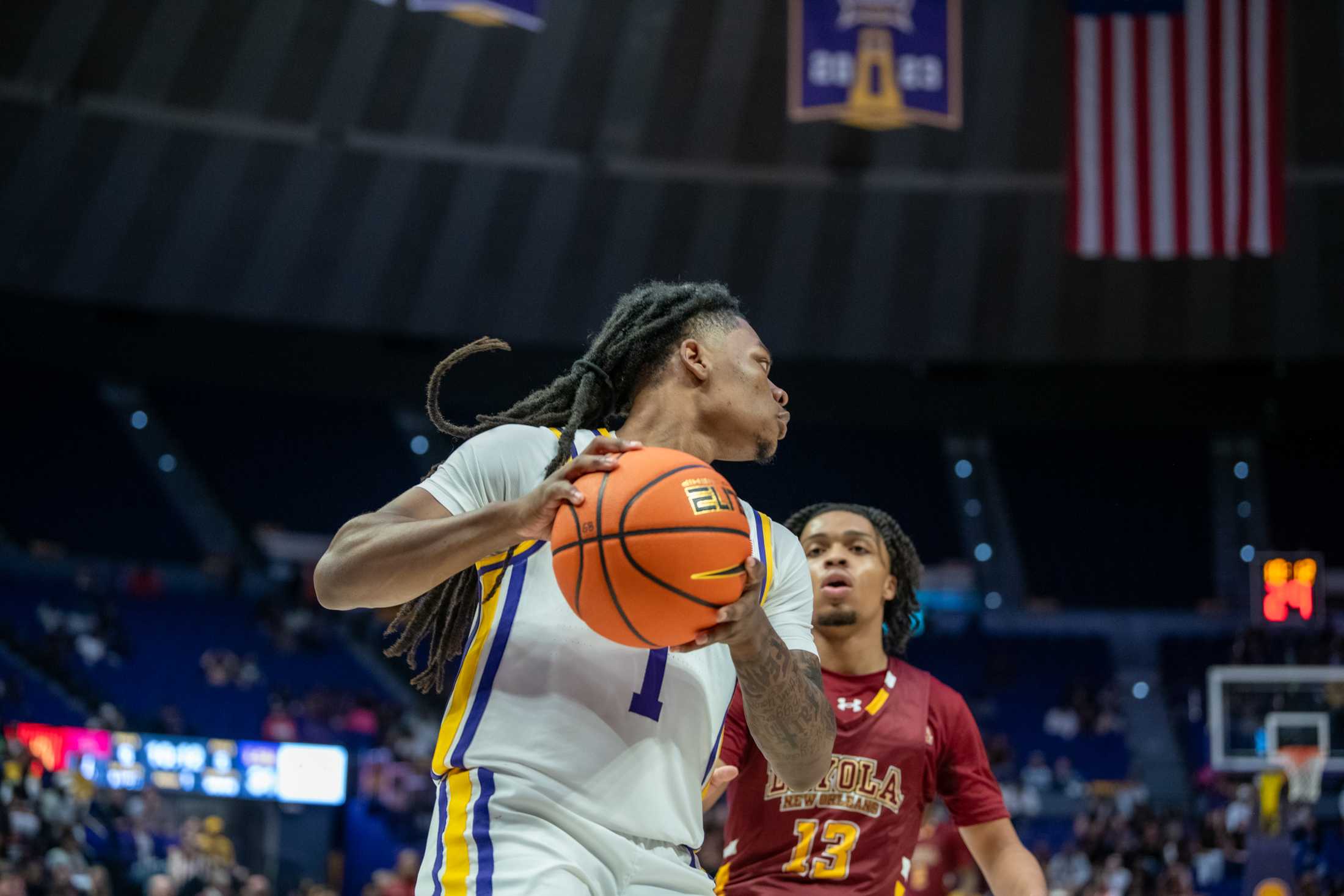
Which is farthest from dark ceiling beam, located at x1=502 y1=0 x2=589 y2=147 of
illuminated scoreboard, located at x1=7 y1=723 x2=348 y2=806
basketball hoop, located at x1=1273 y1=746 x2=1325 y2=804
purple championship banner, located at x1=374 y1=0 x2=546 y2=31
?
basketball hoop, located at x1=1273 y1=746 x2=1325 y2=804

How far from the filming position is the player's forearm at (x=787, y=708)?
9.57 feet

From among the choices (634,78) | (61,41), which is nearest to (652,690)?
(634,78)

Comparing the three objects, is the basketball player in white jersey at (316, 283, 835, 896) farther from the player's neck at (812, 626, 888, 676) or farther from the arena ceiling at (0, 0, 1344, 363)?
the arena ceiling at (0, 0, 1344, 363)

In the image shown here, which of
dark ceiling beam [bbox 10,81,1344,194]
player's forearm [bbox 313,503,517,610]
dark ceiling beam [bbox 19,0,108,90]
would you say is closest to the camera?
player's forearm [bbox 313,503,517,610]

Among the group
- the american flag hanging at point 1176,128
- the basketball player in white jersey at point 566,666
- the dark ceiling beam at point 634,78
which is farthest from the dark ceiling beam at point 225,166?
the basketball player in white jersey at point 566,666

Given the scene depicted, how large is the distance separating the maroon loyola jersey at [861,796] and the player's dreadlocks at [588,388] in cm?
149

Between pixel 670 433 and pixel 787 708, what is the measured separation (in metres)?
0.66

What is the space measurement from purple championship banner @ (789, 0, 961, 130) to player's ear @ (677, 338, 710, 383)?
10.6 m

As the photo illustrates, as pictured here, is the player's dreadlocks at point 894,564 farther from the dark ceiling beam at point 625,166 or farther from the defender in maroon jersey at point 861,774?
the dark ceiling beam at point 625,166

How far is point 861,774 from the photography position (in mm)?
4699

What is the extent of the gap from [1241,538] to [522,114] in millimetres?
14373

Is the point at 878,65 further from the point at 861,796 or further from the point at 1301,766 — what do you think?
the point at 861,796

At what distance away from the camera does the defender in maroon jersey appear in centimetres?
457


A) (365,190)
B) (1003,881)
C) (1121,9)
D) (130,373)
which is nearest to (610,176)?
(365,190)
